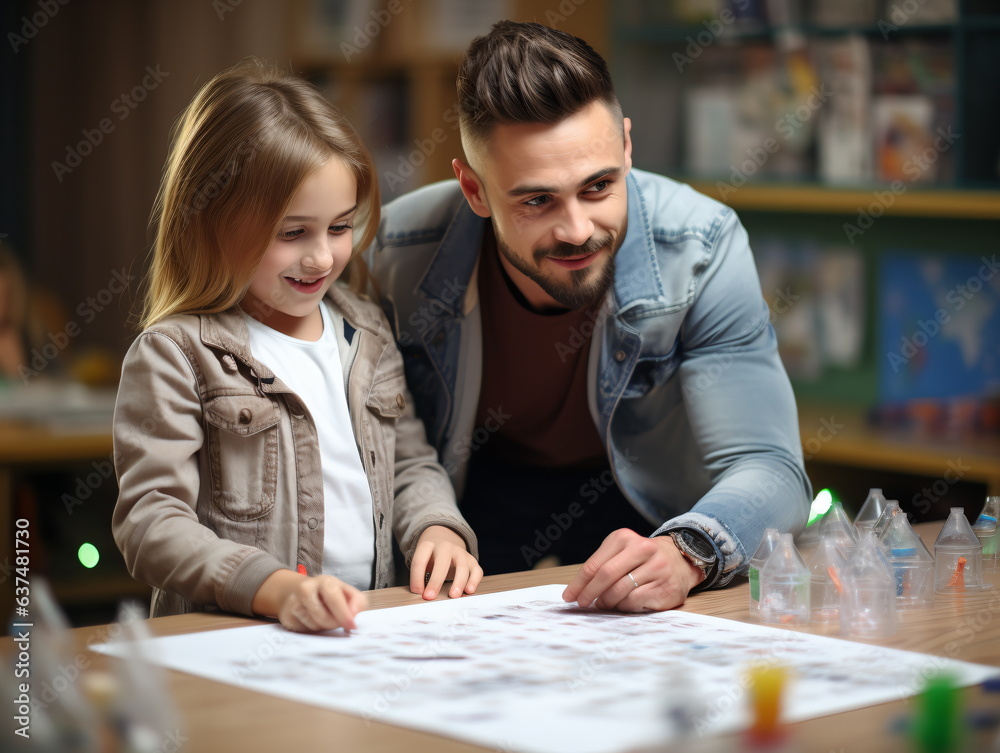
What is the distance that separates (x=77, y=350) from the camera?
4.26 m

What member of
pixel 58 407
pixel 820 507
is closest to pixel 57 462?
pixel 58 407

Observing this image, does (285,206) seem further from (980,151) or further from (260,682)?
(980,151)

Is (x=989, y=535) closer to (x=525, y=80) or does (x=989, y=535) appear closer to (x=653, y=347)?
(x=653, y=347)

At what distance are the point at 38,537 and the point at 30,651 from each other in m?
2.13

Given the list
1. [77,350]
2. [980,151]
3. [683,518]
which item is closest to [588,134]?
[683,518]

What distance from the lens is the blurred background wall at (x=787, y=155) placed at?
9.20 feet

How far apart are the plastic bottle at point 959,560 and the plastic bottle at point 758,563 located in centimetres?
22

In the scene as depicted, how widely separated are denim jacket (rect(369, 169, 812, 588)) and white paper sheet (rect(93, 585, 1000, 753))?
1.34 ft

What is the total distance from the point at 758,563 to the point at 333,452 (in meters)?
0.53

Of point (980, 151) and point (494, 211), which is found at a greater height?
point (980, 151)

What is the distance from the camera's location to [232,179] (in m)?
1.42

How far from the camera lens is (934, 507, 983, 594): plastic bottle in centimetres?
129

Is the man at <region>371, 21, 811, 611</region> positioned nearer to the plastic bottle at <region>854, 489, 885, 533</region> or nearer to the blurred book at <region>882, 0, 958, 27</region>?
the plastic bottle at <region>854, 489, 885, 533</region>

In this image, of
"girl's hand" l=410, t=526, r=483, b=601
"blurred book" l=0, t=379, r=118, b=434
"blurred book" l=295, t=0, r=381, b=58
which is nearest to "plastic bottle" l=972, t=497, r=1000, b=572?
"girl's hand" l=410, t=526, r=483, b=601
